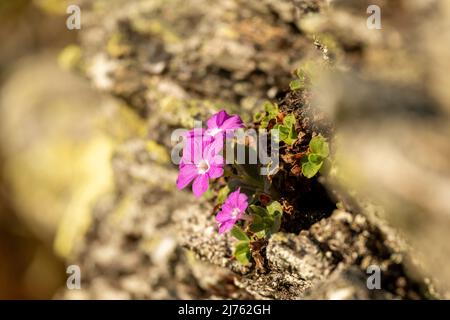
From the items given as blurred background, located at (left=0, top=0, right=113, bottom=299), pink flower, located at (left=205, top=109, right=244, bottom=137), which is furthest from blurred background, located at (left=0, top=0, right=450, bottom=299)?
pink flower, located at (left=205, top=109, right=244, bottom=137)

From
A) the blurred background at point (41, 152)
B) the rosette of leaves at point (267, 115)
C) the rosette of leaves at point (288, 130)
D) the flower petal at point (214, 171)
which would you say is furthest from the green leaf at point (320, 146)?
the blurred background at point (41, 152)

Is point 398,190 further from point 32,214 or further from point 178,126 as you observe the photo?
point 32,214

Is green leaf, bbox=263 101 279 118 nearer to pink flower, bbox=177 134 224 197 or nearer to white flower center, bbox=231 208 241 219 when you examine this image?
pink flower, bbox=177 134 224 197

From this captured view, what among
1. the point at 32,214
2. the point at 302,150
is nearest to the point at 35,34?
the point at 32,214

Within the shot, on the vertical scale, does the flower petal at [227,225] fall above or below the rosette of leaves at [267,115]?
below

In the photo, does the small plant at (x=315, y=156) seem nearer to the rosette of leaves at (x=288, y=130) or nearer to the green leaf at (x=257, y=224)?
the rosette of leaves at (x=288, y=130)

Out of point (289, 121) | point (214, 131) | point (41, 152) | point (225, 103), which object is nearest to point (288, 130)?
point (289, 121)
